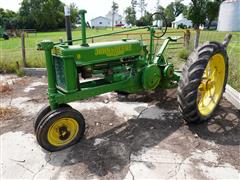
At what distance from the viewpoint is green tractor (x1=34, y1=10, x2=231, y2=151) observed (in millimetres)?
3193

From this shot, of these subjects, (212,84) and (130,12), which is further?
(130,12)

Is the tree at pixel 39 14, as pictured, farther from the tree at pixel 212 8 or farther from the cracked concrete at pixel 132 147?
the cracked concrete at pixel 132 147

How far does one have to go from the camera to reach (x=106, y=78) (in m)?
3.90

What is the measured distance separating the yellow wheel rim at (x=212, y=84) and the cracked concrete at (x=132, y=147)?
0.22m

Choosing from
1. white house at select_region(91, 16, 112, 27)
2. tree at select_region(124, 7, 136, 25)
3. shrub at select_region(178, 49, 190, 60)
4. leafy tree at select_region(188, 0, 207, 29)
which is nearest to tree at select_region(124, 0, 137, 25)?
tree at select_region(124, 7, 136, 25)

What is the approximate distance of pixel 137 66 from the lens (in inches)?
162

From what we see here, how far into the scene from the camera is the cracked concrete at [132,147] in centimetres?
281

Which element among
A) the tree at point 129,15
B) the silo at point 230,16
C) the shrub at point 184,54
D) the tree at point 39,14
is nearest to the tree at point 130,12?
the tree at point 129,15

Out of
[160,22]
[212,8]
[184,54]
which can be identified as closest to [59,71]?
[160,22]

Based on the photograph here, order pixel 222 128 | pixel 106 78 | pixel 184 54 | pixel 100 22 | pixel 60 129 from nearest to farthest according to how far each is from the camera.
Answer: pixel 60 129
pixel 222 128
pixel 106 78
pixel 184 54
pixel 100 22

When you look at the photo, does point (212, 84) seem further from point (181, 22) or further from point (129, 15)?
point (129, 15)

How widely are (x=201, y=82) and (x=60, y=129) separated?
216cm

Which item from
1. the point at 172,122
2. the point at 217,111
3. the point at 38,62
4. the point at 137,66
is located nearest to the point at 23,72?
the point at 38,62

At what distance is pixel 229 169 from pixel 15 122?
3.22 meters
